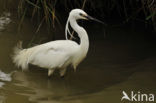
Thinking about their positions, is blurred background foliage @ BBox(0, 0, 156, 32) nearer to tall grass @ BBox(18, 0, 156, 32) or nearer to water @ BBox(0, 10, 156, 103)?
tall grass @ BBox(18, 0, 156, 32)

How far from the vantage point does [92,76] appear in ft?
15.2

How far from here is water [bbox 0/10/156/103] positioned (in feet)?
13.6

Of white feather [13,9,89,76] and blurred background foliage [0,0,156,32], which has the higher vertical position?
blurred background foliage [0,0,156,32]

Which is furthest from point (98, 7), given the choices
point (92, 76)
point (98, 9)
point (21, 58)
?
point (21, 58)

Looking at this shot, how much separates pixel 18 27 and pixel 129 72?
206cm

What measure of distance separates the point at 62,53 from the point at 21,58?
25.1 inches

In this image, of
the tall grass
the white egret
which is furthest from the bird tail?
the tall grass

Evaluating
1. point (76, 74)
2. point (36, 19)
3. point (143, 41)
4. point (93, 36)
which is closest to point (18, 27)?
point (36, 19)

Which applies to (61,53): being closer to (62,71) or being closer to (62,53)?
(62,53)

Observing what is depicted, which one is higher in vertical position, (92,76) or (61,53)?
(61,53)

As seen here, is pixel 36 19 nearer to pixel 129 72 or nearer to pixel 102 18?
pixel 102 18

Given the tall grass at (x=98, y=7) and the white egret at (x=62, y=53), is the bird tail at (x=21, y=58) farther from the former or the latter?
the tall grass at (x=98, y=7)

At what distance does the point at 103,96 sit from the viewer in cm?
413

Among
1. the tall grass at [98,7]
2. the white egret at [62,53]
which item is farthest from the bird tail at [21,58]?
the tall grass at [98,7]
